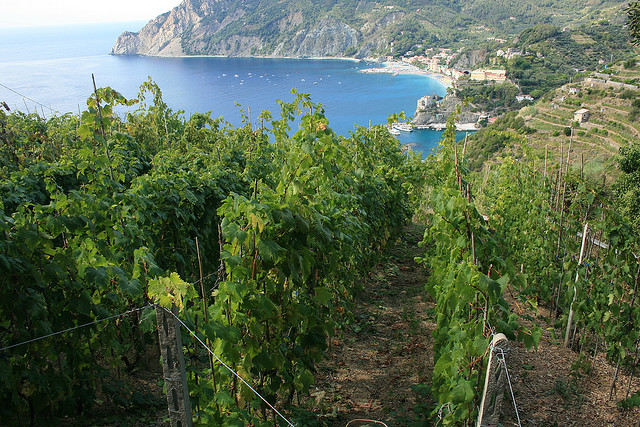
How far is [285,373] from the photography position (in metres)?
2.96

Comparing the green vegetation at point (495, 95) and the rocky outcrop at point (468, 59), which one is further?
the rocky outcrop at point (468, 59)

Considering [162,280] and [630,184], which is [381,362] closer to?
[162,280]

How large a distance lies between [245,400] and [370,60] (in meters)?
140

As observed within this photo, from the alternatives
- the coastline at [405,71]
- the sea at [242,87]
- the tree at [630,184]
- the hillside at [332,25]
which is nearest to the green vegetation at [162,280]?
the tree at [630,184]

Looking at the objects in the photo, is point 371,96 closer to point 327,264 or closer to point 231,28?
point 327,264

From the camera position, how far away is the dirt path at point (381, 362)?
12.4ft

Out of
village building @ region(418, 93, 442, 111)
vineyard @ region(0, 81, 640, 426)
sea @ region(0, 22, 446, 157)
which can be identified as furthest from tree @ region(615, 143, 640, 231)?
village building @ region(418, 93, 442, 111)

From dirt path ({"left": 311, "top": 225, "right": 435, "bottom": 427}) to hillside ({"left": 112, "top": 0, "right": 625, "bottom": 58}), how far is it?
140369 millimetres

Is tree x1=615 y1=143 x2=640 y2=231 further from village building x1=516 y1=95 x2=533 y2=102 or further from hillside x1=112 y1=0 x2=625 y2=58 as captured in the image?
hillside x1=112 y1=0 x2=625 y2=58

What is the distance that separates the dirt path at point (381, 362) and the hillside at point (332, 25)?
14037 centimetres

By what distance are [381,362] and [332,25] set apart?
15590 centimetres

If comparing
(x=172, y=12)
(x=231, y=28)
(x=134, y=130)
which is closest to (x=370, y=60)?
(x=231, y=28)

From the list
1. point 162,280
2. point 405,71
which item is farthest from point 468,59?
point 162,280

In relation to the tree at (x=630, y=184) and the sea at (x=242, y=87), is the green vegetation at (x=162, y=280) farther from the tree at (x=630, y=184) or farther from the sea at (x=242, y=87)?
the sea at (x=242, y=87)
